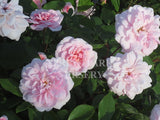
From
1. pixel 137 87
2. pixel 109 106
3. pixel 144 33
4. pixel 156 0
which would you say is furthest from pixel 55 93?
pixel 156 0

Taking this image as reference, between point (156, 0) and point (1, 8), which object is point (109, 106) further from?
point (156, 0)

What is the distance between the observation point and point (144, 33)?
816mm

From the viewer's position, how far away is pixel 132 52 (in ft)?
2.44

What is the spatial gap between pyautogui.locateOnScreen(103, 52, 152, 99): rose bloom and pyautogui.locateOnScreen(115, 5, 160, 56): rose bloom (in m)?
0.07

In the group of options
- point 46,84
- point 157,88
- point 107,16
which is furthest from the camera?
point 107,16

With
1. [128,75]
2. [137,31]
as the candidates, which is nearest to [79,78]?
[128,75]

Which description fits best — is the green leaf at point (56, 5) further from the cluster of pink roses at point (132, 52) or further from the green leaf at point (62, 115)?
the green leaf at point (62, 115)

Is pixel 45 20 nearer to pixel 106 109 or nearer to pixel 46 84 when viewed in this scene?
pixel 46 84

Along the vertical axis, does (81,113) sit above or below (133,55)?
below

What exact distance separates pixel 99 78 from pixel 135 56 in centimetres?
19

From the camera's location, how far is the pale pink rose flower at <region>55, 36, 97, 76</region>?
2.43ft

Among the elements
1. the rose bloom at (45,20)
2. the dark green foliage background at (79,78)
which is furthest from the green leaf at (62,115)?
the rose bloom at (45,20)

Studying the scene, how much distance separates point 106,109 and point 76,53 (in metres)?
0.22

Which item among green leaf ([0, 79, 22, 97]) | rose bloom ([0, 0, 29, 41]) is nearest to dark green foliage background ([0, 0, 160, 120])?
green leaf ([0, 79, 22, 97])
